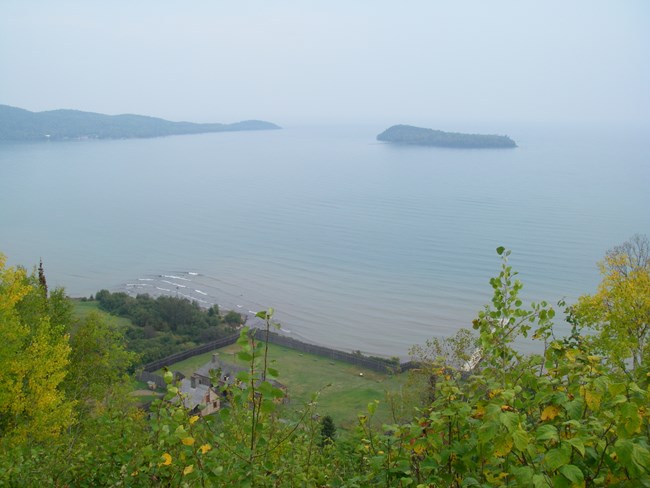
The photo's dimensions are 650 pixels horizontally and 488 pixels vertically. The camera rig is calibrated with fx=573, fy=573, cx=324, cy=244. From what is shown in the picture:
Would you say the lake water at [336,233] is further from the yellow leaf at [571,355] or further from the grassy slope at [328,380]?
the yellow leaf at [571,355]

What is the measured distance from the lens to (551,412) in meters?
2.86

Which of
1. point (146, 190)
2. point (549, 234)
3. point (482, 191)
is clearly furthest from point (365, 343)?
point (146, 190)

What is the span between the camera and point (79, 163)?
378ft

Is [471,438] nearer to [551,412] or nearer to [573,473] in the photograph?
[551,412]

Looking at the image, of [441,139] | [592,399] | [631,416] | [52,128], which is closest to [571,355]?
[592,399]

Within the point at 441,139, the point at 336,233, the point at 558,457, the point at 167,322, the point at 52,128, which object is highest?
the point at 441,139

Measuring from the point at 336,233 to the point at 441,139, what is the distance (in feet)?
349

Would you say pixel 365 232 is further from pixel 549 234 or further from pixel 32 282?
pixel 32 282

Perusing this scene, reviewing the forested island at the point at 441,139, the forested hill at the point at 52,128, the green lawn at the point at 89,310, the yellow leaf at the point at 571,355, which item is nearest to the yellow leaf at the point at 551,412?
the yellow leaf at the point at 571,355

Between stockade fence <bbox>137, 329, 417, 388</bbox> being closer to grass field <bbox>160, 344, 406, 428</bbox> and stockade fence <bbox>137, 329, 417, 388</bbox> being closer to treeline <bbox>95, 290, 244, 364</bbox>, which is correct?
grass field <bbox>160, 344, 406, 428</bbox>

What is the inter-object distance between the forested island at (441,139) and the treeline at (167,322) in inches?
4686

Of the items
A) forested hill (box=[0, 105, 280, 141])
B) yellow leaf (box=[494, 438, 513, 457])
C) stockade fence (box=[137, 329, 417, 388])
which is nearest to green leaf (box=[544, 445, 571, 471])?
yellow leaf (box=[494, 438, 513, 457])

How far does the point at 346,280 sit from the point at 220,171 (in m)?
66.4

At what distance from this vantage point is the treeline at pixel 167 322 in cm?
3148
